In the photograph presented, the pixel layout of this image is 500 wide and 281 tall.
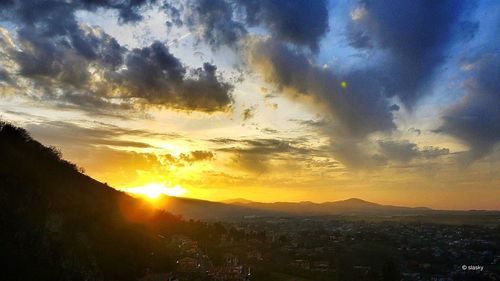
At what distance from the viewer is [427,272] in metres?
112

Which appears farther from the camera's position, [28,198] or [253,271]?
[253,271]

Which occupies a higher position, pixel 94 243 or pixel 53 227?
pixel 53 227

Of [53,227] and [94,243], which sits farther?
[94,243]

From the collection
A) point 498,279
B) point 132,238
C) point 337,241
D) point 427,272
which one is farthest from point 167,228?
point 337,241

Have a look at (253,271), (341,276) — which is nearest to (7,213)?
(253,271)

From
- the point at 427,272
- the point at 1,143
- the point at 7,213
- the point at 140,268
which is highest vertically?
the point at 1,143

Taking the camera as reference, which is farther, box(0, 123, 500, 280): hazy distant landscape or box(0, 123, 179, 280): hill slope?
box(0, 123, 500, 280): hazy distant landscape

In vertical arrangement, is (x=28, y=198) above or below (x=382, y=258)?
above

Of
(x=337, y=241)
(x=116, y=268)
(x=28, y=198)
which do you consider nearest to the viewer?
(x=28, y=198)

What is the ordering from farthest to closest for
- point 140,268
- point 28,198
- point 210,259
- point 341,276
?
point 341,276, point 210,259, point 140,268, point 28,198

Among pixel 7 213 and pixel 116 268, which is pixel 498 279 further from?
pixel 7 213

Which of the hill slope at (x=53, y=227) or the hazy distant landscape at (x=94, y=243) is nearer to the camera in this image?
the hill slope at (x=53, y=227)

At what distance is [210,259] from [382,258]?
8068 centimetres

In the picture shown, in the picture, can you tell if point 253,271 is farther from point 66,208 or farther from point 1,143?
point 1,143
